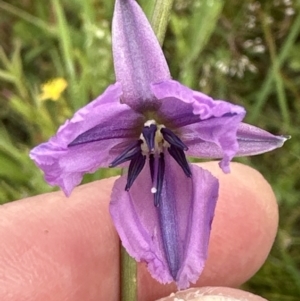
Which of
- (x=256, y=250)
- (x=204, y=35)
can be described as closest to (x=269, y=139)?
(x=256, y=250)

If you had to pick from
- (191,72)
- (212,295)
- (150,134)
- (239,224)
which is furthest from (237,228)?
(150,134)

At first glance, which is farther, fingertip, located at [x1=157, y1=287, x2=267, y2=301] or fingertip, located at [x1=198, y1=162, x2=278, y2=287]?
fingertip, located at [x1=198, y1=162, x2=278, y2=287]

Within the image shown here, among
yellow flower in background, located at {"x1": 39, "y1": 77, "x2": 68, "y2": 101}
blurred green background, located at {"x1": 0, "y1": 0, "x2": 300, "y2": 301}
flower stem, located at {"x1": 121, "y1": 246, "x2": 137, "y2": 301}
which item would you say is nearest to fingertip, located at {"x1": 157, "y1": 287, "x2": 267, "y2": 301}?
flower stem, located at {"x1": 121, "y1": 246, "x2": 137, "y2": 301}

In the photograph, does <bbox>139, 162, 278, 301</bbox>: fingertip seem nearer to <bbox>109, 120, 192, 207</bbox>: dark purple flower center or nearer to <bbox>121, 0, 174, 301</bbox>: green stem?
<bbox>121, 0, 174, 301</bbox>: green stem

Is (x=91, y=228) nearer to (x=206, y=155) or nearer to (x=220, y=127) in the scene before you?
(x=206, y=155)

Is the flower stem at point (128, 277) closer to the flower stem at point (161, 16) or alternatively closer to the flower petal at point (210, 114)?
the flower petal at point (210, 114)

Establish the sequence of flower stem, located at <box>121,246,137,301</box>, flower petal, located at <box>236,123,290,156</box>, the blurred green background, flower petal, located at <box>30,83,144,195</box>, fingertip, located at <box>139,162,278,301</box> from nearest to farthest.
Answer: flower petal, located at <box>30,83,144,195</box>, flower petal, located at <box>236,123,290,156</box>, flower stem, located at <box>121,246,137,301</box>, fingertip, located at <box>139,162,278,301</box>, the blurred green background
